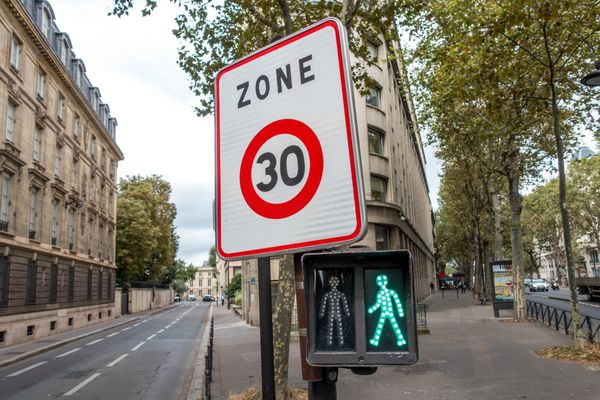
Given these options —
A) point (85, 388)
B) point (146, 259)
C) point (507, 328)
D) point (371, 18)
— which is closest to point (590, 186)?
point (507, 328)

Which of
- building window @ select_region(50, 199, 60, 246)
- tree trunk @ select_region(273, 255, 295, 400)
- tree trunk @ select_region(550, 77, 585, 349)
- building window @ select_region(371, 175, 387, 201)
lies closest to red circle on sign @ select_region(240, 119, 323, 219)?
tree trunk @ select_region(273, 255, 295, 400)

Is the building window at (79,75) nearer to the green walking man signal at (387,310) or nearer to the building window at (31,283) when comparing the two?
the building window at (31,283)

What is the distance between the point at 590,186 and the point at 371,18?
54.2 meters

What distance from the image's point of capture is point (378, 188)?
27094mm

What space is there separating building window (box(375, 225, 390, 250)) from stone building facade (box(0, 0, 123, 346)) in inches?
706

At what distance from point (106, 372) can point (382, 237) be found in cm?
1676

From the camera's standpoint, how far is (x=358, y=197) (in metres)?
1.81

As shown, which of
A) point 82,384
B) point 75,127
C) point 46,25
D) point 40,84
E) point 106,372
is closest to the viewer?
point 82,384

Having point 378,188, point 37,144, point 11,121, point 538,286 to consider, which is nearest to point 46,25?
point 37,144

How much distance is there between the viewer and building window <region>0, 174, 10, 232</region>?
22.1 metres

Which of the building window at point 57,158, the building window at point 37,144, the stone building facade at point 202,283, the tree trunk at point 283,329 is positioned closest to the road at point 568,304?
the tree trunk at point 283,329

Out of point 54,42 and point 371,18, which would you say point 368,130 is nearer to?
point 371,18

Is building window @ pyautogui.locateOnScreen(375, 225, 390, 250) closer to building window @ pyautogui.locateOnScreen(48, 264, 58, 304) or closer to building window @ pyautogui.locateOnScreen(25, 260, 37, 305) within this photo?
building window @ pyautogui.locateOnScreen(25, 260, 37, 305)

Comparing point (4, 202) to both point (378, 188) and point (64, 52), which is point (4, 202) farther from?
point (378, 188)
